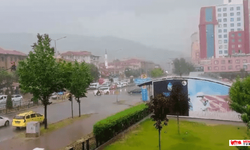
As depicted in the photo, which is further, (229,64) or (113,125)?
(229,64)

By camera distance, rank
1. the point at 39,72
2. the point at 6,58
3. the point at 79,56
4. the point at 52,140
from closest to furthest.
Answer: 1. the point at 52,140
2. the point at 39,72
3. the point at 6,58
4. the point at 79,56

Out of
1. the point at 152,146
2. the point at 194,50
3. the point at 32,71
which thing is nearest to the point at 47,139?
the point at 32,71

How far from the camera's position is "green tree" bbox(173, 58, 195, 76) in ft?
243

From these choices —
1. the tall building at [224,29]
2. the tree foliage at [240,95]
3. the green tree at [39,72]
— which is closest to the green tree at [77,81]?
the green tree at [39,72]

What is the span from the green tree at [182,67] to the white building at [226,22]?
11477mm

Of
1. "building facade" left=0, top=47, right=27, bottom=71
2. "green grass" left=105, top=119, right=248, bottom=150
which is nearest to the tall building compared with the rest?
"building facade" left=0, top=47, right=27, bottom=71

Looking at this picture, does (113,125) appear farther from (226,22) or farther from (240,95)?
(226,22)

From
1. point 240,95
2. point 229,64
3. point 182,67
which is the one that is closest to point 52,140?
point 240,95

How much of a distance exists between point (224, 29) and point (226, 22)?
6.90ft

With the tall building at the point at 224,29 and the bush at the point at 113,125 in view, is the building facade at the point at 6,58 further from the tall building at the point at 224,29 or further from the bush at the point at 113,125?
the tall building at the point at 224,29

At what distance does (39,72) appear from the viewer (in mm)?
13562

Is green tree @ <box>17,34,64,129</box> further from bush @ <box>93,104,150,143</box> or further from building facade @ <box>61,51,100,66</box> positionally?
building facade @ <box>61,51,100,66</box>

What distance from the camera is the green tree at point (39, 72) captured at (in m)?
13.5

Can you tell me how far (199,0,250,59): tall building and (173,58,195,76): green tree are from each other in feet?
32.6
